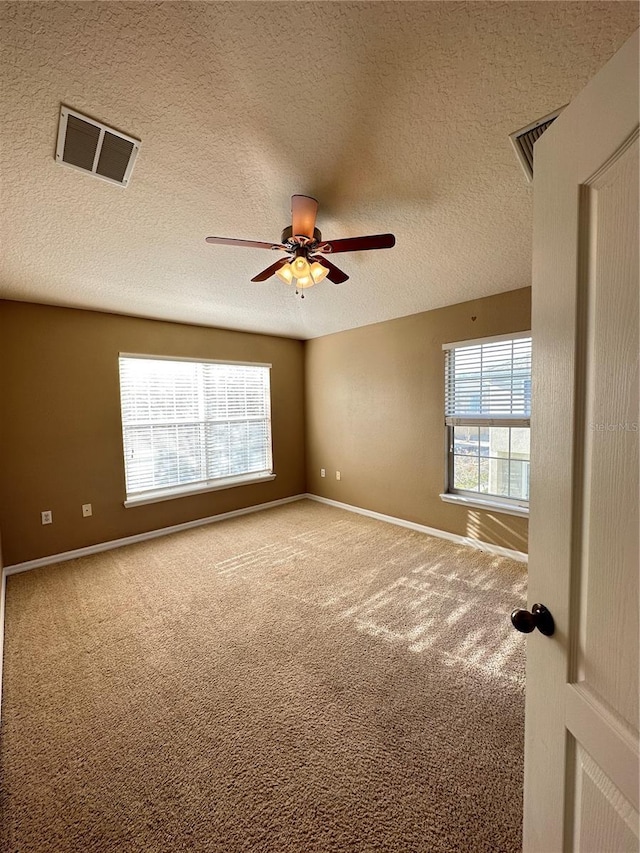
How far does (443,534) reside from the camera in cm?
373

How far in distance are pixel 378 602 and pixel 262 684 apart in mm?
1028

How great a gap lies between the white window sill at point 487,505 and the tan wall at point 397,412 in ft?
0.22

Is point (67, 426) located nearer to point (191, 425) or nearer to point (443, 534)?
point (191, 425)

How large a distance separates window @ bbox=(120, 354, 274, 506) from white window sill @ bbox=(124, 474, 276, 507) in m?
0.01

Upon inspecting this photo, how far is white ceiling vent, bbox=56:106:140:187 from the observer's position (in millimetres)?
1417

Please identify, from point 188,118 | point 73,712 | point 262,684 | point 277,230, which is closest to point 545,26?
point 188,118

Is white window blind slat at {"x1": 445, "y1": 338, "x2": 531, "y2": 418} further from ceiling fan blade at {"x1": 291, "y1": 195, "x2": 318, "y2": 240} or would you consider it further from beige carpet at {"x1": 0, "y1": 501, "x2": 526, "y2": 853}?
ceiling fan blade at {"x1": 291, "y1": 195, "x2": 318, "y2": 240}

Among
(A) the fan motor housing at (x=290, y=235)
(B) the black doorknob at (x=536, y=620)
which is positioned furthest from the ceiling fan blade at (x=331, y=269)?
(B) the black doorknob at (x=536, y=620)

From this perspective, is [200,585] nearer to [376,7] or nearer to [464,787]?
[464,787]

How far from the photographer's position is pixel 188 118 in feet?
4.64

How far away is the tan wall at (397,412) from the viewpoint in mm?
3363

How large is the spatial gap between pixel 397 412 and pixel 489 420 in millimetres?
1033

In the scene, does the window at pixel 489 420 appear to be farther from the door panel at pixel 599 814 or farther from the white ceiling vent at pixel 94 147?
the white ceiling vent at pixel 94 147

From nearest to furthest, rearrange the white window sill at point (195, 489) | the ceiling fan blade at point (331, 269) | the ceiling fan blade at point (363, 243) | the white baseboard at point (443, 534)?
the ceiling fan blade at point (363, 243) → the ceiling fan blade at point (331, 269) → the white baseboard at point (443, 534) → the white window sill at point (195, 489)
